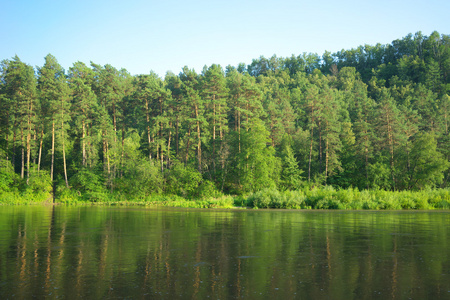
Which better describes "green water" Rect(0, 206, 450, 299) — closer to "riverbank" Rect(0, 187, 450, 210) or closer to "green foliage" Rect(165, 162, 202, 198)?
"riverbank" Rect(0, 187, 450, 210)

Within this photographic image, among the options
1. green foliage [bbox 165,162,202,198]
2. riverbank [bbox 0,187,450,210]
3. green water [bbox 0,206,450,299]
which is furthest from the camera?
green foliage [bbox 165,162,202,198]

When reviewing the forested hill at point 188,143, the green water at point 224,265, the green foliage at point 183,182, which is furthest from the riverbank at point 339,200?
the green water at point 224,265

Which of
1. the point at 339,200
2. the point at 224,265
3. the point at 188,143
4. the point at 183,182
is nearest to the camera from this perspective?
the point at 224,265

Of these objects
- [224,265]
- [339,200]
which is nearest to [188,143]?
[339,200]

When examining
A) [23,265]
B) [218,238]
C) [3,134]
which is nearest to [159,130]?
[3,134]

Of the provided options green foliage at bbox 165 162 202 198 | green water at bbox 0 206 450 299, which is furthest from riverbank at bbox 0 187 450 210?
green water at bbox 0 206 450 299

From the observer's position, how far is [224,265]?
44.3 feet

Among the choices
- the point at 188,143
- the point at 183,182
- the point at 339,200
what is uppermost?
the point at 188,143

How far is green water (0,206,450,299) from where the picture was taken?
33.3ft

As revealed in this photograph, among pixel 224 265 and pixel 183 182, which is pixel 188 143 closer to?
pixel 183 182

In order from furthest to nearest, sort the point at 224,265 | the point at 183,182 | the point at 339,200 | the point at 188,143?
the point at 188,143
the point at 183,182
the point at 339,200
the point at 224,265

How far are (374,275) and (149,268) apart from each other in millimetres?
7706

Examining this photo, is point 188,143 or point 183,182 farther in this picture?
point 188,143

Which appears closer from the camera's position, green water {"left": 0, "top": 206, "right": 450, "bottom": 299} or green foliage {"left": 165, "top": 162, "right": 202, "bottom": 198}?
green water {"left": 0, "top": 206, "right": 450, "bottom": 299}
